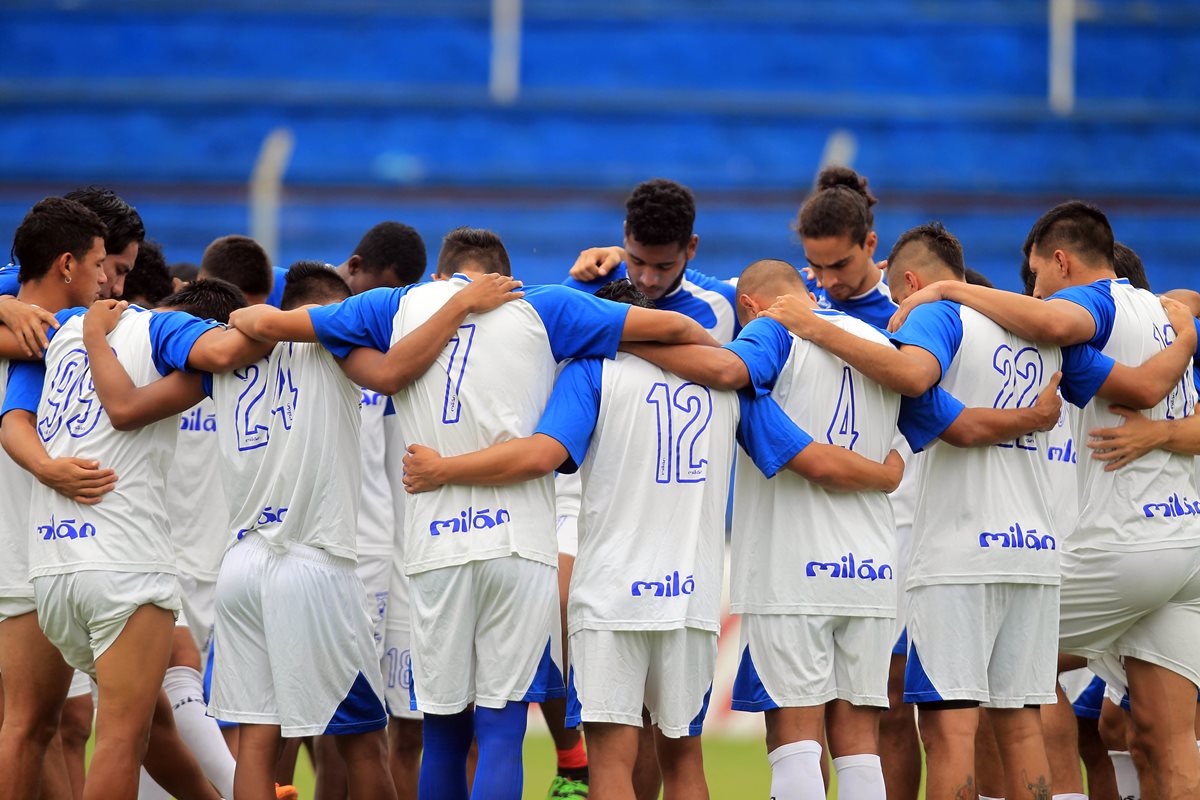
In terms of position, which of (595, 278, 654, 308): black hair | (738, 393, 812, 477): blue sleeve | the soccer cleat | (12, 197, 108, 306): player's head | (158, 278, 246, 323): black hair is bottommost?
the soccer cleat

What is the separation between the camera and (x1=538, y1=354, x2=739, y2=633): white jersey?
551 cm

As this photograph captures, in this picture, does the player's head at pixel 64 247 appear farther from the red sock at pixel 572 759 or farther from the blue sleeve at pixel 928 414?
the blue sleeve at pixel 928 414

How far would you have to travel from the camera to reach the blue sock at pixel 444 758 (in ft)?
18.4

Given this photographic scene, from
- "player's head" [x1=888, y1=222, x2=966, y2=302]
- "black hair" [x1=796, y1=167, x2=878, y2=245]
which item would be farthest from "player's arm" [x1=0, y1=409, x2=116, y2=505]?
"player's head" [x1=888, y1=222, x2=966, y2=302]

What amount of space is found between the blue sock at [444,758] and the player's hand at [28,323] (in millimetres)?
2236

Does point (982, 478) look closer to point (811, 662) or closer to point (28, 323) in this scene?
point (811, 662)

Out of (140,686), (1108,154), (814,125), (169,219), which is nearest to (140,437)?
(140,686)

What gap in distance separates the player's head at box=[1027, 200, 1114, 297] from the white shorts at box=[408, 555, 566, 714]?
269 centimetres

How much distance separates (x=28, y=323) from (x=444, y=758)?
2.49m

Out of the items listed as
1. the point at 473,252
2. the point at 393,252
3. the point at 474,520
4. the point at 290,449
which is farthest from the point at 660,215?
the point at 290,449

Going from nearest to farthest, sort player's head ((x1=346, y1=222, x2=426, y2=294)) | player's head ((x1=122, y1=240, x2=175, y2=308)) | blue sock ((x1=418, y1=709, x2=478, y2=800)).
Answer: blue sock ((x1=418, y1=709, x2=478, y2=800)) < player's head ((x1=346, y1=222, x2=426, y2=294)) < player's head ((x1=122, y1=240, x2=175, y2=308))

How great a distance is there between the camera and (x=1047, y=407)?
19.5 feet

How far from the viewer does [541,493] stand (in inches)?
223

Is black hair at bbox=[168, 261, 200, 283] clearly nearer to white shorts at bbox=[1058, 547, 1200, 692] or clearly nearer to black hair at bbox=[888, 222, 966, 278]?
black hair at bbox=[888, 222, 966, 278]
